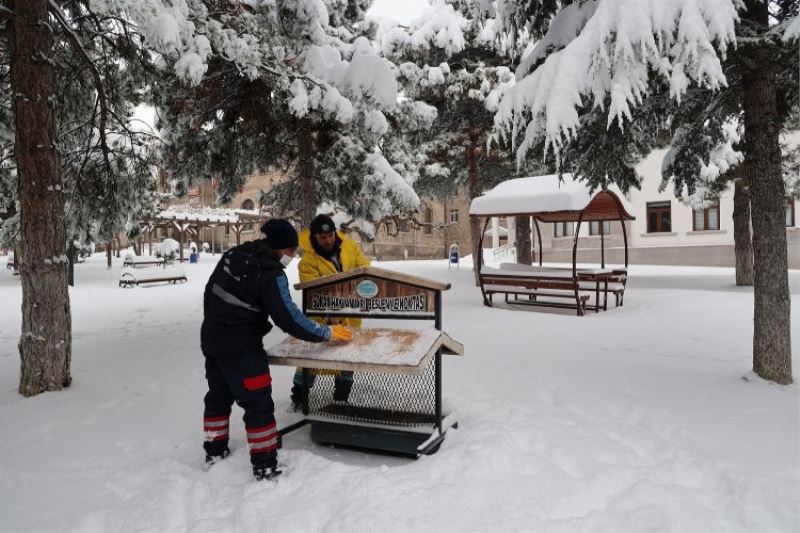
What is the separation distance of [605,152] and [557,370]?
2449mm

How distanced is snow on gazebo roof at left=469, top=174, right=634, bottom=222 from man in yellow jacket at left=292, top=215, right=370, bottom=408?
6019 millimetres

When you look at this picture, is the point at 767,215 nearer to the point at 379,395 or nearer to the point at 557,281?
the point at 379,395

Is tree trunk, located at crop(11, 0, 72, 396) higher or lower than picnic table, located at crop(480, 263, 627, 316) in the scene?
higher

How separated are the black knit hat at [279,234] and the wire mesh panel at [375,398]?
1.34 meters

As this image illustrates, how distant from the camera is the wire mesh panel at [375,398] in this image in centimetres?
396

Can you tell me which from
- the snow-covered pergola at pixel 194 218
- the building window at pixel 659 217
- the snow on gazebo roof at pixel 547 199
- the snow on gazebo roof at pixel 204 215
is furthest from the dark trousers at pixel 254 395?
the snow on gazebo roof at pixel 204 215

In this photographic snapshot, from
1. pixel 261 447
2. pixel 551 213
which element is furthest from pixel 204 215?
pixel 261 447

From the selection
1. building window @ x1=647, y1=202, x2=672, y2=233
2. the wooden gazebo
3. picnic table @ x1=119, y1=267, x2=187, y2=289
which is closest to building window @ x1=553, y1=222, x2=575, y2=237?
building window @ x1=647, y1=202, x2=672, y2=233

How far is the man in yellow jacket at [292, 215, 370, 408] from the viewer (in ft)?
14.5

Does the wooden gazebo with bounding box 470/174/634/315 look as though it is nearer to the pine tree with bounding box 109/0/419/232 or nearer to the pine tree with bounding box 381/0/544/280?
the pine tree with bounding box 109/0/419/232

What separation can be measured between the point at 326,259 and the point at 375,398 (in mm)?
1300

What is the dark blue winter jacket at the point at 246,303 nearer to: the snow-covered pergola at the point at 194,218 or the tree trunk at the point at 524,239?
the tree trunk at the point at 524,239

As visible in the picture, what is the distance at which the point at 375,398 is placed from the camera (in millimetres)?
4527

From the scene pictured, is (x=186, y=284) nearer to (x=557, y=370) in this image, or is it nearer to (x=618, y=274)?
(x=618, y=274)
